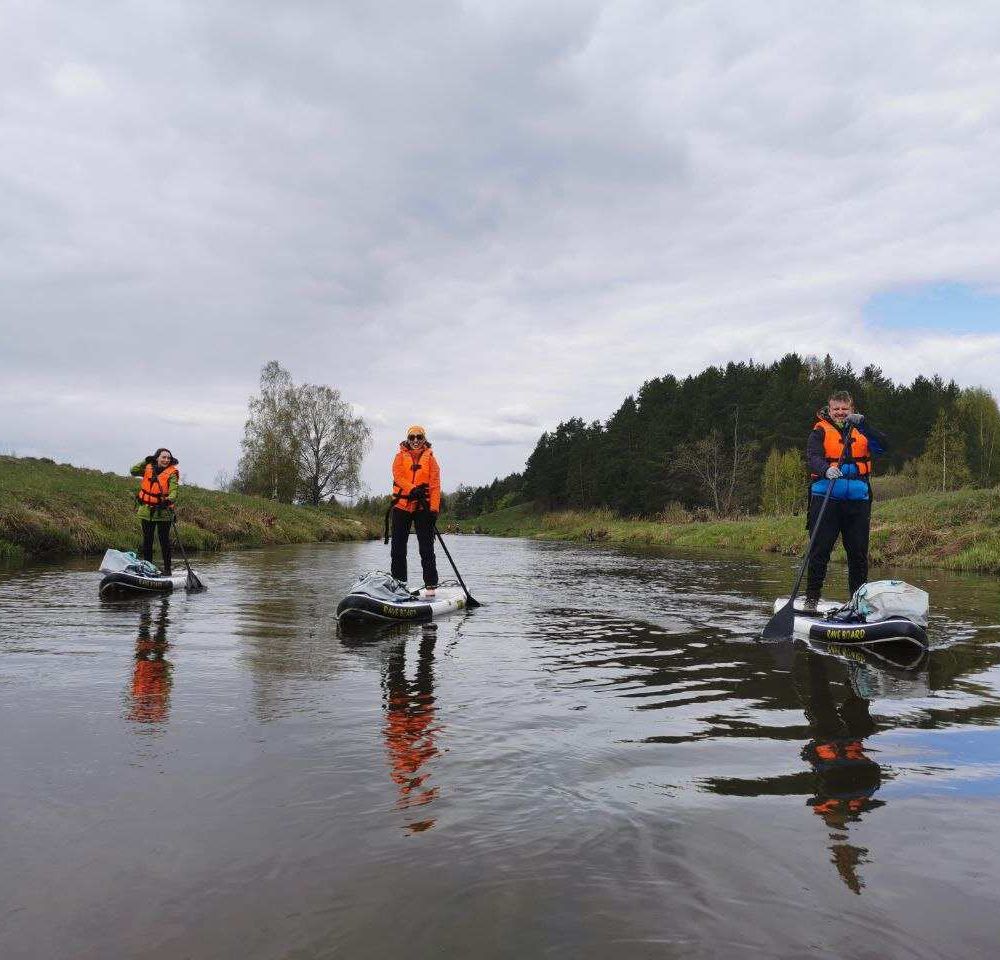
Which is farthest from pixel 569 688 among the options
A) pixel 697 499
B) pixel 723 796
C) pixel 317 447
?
pixel 697 499

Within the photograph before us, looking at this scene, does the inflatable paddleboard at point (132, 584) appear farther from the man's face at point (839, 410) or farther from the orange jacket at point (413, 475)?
the man's face at point (839, 410)

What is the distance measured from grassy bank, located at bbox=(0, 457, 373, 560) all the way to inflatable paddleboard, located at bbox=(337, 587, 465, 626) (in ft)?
42.2

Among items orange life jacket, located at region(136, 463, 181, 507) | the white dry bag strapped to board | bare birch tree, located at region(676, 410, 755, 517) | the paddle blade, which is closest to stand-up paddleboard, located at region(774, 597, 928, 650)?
the white dry bag strapped to board

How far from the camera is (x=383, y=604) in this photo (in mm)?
9086

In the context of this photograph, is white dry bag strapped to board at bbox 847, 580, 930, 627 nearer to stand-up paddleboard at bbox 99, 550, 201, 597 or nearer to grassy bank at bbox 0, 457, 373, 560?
stand-up paddleboard at bbox 99, 550, 201, 597

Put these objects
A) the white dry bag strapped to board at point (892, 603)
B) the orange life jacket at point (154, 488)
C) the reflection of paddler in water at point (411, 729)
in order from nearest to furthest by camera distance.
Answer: the reflection of paddler in water at point (411, 729), the white dry bag strapped to board at point (892, 603), the orange life jacket at point (154, 488)

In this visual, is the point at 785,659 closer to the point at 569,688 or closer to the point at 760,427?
the point at 569,688

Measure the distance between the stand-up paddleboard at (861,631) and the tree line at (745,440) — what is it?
134 feet

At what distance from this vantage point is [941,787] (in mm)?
3656

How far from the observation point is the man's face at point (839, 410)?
8820 mm

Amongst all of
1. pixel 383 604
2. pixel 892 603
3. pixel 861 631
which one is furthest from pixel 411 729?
pixel 892 603

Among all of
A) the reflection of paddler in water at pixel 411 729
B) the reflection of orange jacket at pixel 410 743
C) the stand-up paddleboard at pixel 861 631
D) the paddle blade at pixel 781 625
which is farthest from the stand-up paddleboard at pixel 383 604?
the stand-up paddleboard at pixel 861 631

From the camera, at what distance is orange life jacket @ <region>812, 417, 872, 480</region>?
863 centimetres

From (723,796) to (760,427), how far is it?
235ft
